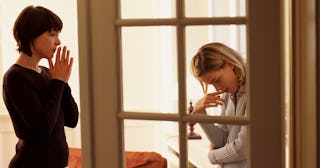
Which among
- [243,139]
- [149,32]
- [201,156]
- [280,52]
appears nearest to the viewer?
[280,52]

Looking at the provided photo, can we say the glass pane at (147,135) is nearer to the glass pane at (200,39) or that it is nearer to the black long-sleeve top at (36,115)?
the glass pane at (200,39)

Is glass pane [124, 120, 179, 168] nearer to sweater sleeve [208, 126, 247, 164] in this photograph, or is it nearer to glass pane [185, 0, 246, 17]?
glass pane [185, 0, 246, 17]

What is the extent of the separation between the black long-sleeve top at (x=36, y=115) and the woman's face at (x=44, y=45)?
88 mm

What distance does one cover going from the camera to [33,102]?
204 centimetres

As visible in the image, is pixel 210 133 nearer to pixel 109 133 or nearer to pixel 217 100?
pixel 217 100

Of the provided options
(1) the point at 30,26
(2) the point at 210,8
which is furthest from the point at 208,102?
(2) the point at 210,8

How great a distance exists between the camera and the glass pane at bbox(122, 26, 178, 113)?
407cm

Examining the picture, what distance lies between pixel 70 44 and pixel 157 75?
29.5 inches

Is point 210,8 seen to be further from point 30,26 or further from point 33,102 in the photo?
point 33,102

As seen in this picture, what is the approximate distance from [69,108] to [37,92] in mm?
221

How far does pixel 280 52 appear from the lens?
1.43 m

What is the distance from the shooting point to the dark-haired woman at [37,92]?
2.05m

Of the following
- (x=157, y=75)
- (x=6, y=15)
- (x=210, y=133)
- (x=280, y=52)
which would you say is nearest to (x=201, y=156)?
(x=210, y=133)

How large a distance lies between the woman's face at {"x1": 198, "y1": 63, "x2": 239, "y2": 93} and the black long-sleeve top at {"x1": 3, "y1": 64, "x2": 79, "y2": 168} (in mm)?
653
